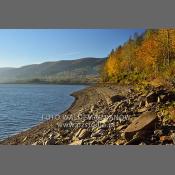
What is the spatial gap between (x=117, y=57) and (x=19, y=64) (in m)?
2.94

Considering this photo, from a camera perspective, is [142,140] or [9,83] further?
[9,83]

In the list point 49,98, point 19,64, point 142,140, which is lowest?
point 142,140

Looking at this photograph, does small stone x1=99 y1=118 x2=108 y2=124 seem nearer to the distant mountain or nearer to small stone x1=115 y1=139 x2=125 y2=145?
small stone x1=115 y1=139 x2=125 y2=145

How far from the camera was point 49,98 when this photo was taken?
645 inches

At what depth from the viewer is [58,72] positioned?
16.1m

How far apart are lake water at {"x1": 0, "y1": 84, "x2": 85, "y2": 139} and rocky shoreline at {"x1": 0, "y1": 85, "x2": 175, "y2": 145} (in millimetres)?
267

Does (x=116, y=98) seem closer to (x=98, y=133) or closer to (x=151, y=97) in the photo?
(x=151, y=97)

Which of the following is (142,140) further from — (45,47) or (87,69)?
(45,47)

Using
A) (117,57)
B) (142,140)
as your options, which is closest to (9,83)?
(117,57)

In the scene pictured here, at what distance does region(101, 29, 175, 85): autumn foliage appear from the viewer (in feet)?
51.4

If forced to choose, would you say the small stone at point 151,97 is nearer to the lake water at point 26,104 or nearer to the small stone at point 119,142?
the small stone at point 119,142

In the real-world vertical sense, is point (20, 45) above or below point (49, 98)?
above

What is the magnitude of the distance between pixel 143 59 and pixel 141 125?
250 cm

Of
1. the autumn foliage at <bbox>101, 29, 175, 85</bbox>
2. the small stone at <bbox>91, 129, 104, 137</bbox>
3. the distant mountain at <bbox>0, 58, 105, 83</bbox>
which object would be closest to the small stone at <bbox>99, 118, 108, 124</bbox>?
the small stone at <bbox>91, 129, 104, 137</bbox>
